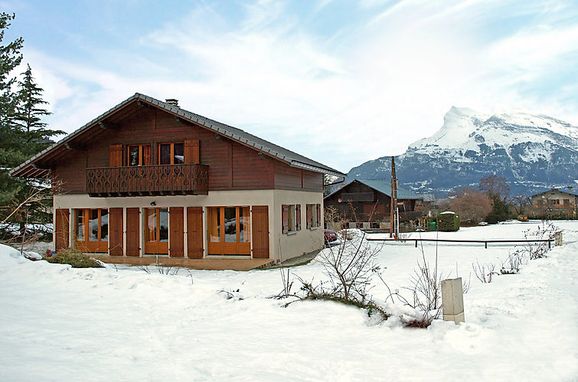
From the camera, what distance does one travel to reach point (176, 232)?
18188mm

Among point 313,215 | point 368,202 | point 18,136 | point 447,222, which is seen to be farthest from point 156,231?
point 368,202

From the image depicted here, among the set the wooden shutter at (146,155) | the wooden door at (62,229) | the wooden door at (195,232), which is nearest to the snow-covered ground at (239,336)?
the wooden door at (195,232)

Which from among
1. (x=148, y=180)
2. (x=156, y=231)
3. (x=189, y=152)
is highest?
(x=189, y=152)

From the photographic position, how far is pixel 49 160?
19.5 meters

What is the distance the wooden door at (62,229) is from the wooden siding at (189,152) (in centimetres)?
89

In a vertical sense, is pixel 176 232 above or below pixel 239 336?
above

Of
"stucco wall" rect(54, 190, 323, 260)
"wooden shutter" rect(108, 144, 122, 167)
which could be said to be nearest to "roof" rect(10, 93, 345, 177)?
"wooden shutter" rect(108, 144, 122, 167)

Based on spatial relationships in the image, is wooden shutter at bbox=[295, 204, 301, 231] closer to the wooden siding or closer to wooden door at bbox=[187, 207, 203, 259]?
the wooden siding

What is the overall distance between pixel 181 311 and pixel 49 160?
48.1ft

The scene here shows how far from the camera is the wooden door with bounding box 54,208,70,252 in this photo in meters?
19.6

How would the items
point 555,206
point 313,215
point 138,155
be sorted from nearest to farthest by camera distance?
point 138,155 → point 313,215 → point 555,206

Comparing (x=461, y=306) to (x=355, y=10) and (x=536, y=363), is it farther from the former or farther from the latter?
(x=355, y=10)

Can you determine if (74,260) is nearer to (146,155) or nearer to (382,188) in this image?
(146,155)

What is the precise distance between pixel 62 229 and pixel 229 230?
23.7 ft
